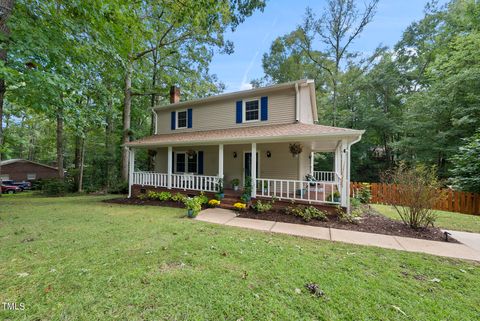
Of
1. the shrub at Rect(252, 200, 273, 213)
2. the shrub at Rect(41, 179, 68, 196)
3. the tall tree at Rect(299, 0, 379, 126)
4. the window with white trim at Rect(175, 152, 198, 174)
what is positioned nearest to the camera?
the shrub at Rect(252, 200, 273, 213)

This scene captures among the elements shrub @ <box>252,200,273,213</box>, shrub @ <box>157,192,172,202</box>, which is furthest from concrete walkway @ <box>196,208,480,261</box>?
shrub @ <box>157,192,172,202</box>

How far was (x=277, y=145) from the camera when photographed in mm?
9555

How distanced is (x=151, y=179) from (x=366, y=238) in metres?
9.50

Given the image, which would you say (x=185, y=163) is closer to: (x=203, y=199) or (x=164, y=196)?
(x=164, y=196)

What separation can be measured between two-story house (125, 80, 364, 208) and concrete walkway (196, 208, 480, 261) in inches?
70.9

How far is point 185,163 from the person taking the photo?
38.8ft

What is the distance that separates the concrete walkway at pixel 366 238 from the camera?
4297 mm

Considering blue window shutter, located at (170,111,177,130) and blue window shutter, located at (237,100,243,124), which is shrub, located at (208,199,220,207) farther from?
blue window shutter, located at (170,111,177,130)

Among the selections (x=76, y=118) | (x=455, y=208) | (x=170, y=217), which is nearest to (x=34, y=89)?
(x=76, y=118)

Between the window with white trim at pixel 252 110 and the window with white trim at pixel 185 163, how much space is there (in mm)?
3706

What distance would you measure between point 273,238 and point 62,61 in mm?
8818

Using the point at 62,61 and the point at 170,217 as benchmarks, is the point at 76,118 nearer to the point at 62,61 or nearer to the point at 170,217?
the point at 62,61

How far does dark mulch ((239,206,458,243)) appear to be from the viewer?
525cm

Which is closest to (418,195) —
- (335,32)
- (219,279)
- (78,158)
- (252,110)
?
(219,279)
